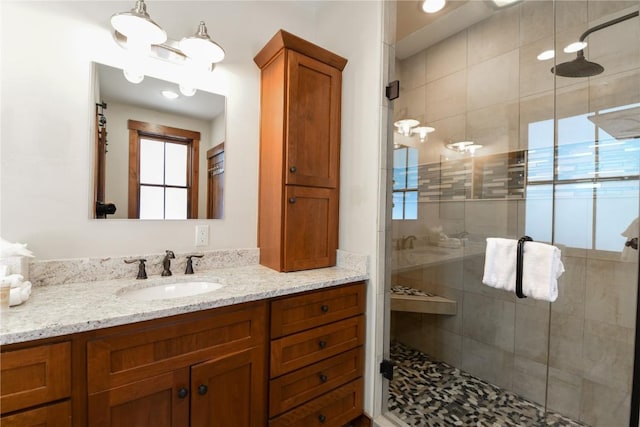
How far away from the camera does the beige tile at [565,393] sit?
1.58 m

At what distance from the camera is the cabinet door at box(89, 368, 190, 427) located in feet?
2.93

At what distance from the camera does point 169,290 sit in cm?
137

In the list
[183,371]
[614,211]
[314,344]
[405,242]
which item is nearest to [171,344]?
[183,371]

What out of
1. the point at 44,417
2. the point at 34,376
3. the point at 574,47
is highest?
the point at 574,47

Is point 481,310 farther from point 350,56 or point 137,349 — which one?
point 137,349

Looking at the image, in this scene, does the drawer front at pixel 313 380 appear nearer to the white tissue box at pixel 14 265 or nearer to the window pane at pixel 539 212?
the white tissue box at pixel 14 265

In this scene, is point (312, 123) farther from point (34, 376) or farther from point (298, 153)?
point (34, 376)

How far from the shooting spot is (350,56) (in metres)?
1.69

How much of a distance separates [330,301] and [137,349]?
2.66 ft

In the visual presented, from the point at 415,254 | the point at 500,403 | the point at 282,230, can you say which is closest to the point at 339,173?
the point at 282,230

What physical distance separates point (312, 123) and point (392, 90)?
470 mm

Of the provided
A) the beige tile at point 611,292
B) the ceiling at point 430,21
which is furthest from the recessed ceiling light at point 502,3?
the beige tile at point 611,292

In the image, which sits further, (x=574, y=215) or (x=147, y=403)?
(x=574, y=215)

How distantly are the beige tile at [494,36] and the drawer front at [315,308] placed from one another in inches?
69.7
